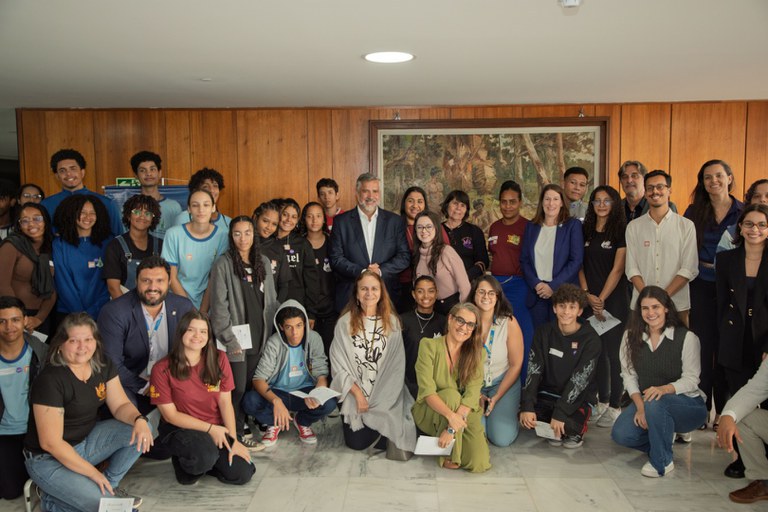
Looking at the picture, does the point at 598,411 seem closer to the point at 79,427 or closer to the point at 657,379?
the point at 657,379

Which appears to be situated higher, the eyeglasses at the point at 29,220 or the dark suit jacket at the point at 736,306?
the eyeglasses at the point at 29,220

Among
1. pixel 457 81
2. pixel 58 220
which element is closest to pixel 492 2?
pixel 457 81

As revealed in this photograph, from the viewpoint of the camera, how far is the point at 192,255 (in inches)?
173

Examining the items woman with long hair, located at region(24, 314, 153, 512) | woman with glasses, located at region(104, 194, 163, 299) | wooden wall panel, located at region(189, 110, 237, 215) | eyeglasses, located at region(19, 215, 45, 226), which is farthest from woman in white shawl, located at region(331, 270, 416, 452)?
wooden wall panel, located at region(189, 110, 237, 215)

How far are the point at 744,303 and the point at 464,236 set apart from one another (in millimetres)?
2203

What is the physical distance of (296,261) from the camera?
4961 mm

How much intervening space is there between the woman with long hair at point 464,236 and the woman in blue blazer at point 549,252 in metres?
0.43

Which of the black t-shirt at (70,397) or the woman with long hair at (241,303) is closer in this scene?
the black t-shirt at (70,397)

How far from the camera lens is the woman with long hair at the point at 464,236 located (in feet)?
17.5

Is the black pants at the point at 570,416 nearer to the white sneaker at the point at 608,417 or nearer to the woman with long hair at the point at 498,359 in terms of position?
the woman with long hair at the point at 498,359

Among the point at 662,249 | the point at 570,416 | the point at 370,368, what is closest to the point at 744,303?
the point at 662,249

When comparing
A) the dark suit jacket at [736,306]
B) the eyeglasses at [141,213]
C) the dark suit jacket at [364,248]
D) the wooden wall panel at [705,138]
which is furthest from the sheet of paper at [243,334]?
the wooden wall panel at [705,138]

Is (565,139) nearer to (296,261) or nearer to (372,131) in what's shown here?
(372,131)

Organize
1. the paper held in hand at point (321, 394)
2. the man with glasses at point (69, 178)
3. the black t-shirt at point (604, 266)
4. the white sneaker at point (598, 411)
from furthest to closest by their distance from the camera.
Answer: the man with glasses at point (69, 178)
the black t-shirt at point (604, 266)
the white sneaker at point (598, 411)
the paper held in hand at point (321, 394)
